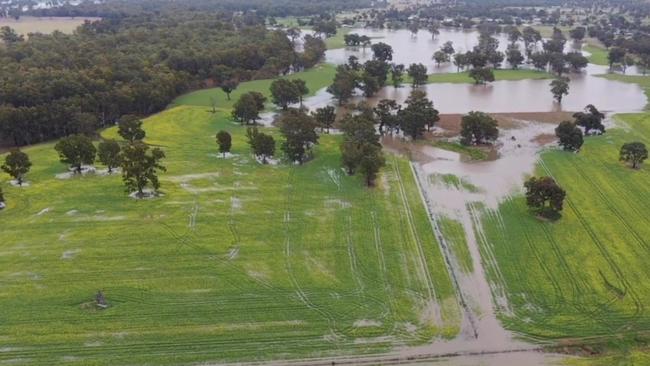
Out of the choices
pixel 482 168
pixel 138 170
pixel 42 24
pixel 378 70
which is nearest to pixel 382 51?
pixel 378 70

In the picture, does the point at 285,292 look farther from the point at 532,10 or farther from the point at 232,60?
the point at 532,10

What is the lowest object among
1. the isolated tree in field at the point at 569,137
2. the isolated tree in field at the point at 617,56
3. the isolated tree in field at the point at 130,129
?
the isolated tree in field at the point at 569,137

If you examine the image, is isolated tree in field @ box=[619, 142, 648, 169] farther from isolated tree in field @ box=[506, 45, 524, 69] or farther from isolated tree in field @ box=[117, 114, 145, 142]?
isolated tree in field @ box=[506, 45, 524, 69]

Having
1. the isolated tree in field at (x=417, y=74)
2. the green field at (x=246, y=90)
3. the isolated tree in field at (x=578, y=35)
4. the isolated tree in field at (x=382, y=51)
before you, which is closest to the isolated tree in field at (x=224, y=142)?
the green field at (x=246, y=90)

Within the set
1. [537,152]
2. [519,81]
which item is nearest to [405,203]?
[537,152]

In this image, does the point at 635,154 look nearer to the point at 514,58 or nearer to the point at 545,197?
the point at 545,197

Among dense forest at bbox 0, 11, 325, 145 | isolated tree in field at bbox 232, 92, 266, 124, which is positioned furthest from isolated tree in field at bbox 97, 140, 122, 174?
isolated tree in field at bbox 232, 92, 266, 124

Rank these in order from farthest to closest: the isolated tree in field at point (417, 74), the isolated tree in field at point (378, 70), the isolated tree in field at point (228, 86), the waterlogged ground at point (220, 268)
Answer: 1. the isolated tree in field at point (378, 70)
2. the isolated tree in field at point (417, 74)
3. the isolated tree in field at point (228, 86)
4. the waterlogged ground at point (220, 268)

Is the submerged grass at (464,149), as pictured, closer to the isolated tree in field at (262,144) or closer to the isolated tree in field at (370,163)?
the isolated tree in field at (370,163)
